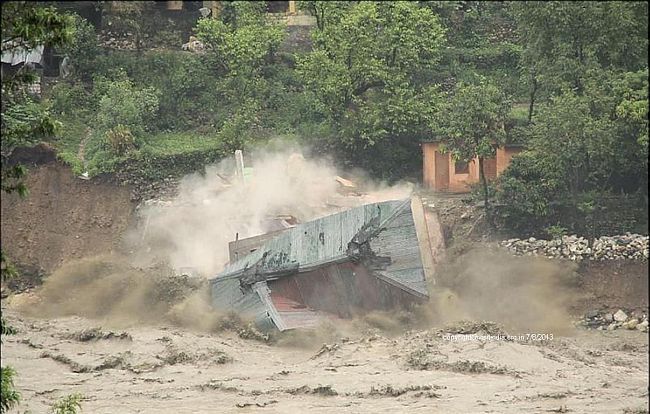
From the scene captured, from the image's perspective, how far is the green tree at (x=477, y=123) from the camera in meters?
31.2

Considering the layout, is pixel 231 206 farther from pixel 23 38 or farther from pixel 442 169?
pixel 23 38

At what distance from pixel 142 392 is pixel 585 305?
35.6ft

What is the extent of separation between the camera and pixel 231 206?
32.9 meters

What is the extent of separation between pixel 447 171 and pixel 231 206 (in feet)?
21.3

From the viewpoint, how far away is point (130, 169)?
35812 millimetres

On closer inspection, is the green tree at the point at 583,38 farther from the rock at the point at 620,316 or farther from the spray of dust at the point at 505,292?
the rock at the point at 620,316

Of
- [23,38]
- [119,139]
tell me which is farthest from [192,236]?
[23,38]

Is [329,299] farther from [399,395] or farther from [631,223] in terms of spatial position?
[631,223]

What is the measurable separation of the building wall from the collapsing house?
7.22 m

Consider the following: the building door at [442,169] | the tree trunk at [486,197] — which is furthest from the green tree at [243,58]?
the tree trunk at [486,197]

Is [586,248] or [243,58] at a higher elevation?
[243,58]

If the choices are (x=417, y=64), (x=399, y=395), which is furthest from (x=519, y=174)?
(x=399, y=395)

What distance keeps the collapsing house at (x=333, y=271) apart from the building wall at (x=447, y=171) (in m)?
7.22

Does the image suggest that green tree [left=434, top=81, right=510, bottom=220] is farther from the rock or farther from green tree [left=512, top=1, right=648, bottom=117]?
the rock
